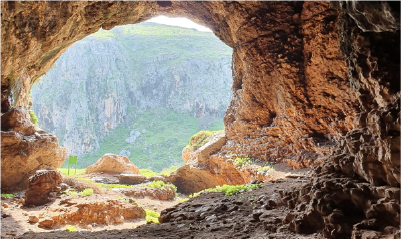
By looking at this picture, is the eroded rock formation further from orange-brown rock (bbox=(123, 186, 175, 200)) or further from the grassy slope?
the grassy slope

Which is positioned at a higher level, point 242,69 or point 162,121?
point 242,69

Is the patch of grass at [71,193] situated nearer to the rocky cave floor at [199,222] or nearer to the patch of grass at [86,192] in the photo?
the patch of grass at [86,192]

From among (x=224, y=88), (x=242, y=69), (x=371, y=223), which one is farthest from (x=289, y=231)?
(x=224, y=88)

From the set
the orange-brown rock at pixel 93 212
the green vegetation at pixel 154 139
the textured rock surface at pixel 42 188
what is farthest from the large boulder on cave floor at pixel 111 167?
the green vegetation at pixel 154 139

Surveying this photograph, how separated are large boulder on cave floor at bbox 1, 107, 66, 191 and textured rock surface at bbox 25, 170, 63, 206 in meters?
→ 1.79

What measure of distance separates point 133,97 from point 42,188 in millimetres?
50565

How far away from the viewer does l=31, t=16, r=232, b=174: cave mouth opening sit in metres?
50.2

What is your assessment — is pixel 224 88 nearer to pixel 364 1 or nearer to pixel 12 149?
pixel 12 149

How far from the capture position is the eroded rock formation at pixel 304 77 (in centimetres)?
313

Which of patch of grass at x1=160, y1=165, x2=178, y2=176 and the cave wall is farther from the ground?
the cave wall

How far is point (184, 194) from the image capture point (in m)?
16.6

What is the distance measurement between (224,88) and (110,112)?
25.0m

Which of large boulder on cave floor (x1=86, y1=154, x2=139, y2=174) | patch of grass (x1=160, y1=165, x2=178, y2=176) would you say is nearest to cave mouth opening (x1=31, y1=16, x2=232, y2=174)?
patch of grass (x1=160, y1=165, x2=178, y2=176)

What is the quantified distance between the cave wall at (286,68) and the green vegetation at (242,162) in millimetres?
377
